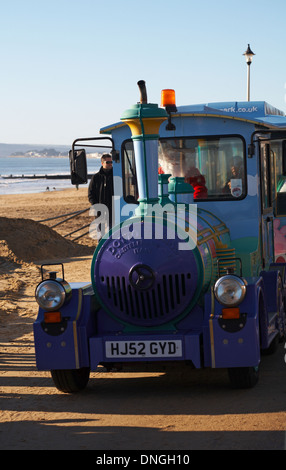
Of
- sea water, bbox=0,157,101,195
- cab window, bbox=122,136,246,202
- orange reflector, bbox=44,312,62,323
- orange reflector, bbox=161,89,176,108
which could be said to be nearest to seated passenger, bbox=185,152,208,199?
cab window, bbox=122,136,246,202

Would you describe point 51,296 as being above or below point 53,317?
above

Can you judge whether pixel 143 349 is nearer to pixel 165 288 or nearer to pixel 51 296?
pixel 165 288

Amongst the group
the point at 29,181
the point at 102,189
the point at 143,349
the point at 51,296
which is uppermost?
the point at 102,189

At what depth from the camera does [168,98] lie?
316 inches

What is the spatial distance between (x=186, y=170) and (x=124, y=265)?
68.5 inches

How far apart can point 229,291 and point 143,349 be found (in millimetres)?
878

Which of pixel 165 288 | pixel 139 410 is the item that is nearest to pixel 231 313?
pixel 165 288

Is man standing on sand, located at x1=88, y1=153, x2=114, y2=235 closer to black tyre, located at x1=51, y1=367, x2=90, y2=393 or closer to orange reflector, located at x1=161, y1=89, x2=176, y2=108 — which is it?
orange reflector, located at x1=161, y1=89, x2=176, y2=108

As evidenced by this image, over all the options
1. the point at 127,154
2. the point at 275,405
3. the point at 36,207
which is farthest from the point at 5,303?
the point at 36,207

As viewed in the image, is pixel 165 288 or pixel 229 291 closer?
pixel 229 291

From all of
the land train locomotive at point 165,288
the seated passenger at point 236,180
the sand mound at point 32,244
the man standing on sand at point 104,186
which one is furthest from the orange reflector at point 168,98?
the sand mound at point 32,244

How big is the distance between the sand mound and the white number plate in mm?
11030

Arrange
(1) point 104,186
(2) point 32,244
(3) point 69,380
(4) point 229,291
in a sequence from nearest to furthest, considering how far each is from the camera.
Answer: (4) point 229,291 < (3) point 69,380 < (1) point 104,186 < (2) point 32,244

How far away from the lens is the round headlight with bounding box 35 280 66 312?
282 inches
